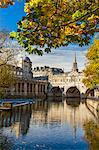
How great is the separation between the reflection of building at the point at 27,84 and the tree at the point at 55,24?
13168cm

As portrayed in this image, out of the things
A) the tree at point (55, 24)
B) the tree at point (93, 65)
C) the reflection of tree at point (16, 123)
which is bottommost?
the reflection of tree at point (16, 123)

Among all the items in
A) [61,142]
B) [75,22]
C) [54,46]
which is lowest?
[61,142]

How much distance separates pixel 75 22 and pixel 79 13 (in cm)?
114

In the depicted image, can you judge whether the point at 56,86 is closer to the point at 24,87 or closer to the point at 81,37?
the point at 24,87

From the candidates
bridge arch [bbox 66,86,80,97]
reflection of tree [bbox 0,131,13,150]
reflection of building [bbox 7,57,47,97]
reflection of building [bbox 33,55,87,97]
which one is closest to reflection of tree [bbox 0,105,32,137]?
reflection of tree [bbox 0,131,13,150]

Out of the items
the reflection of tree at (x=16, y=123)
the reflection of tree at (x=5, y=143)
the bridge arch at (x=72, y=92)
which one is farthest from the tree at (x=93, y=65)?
the bridge arch at (x=72, y=92)

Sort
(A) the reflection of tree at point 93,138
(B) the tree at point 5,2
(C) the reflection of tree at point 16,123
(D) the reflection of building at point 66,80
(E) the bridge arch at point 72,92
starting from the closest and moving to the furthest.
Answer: (B) the tree at point 5,2 → (A) the reflection of tree at point 93,138 → (C) the reflection of tree at point 16,123 → (D) the reflection of building at point 66,80 → (E) the bridge arch at point 72,92

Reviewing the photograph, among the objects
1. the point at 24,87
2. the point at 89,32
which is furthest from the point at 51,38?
the point at 24,87

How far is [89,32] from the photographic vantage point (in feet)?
41.6

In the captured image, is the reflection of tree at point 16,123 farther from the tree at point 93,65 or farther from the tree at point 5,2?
→ the tree at point 5,2

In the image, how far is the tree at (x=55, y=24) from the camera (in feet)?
36.8

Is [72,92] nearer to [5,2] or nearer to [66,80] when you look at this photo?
[66,80]

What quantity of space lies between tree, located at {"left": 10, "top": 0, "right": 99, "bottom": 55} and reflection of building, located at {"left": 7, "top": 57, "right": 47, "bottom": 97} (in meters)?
132

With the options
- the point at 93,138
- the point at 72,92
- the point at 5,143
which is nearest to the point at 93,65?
the point at 93,138
